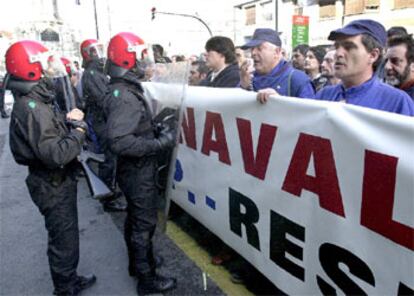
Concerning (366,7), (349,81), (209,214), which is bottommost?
(209,214)

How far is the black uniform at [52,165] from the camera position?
2.33 m

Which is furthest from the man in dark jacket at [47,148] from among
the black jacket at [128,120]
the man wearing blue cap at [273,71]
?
the man wearing blue cap at [273,71]

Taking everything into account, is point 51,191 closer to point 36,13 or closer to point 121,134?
point 121,134

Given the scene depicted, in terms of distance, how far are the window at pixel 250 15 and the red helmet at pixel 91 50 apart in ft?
138

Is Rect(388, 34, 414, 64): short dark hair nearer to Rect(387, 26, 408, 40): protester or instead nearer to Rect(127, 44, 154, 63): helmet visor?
Rect(387, 26, 408, 40): protester

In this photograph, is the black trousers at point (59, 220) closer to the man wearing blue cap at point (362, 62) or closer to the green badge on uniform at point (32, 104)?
the green badge on uniform at point (32, 104)

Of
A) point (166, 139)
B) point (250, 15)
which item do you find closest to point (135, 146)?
point (166, 139)

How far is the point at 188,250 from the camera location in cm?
338

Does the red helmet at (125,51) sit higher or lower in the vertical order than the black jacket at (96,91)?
higher

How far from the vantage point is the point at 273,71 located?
3.10 m

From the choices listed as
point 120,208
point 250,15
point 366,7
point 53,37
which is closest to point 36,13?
point 53,37

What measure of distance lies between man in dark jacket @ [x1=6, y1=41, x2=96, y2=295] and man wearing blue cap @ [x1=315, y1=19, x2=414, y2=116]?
5.57ft

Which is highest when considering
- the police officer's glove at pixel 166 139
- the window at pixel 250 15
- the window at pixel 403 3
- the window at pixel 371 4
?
the window at pixel 250 15

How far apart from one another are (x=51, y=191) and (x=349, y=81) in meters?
1.95
